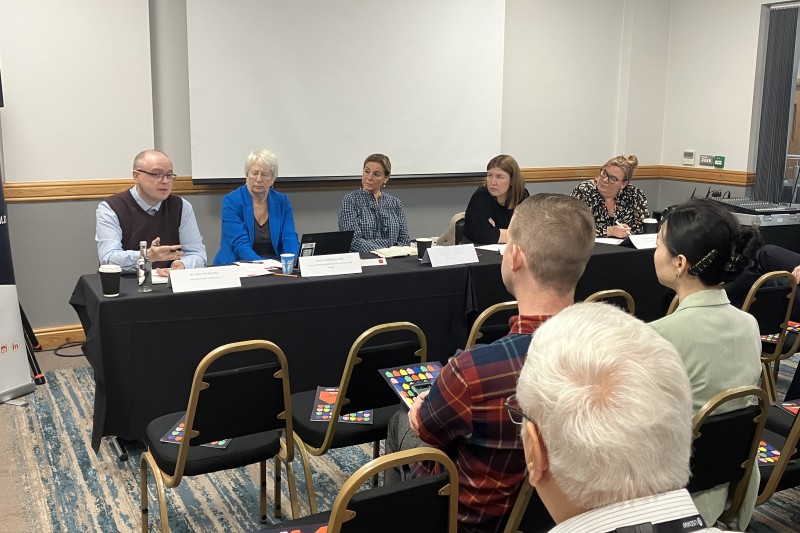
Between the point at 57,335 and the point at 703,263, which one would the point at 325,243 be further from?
the point at 57,335

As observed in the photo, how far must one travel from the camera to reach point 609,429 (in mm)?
905

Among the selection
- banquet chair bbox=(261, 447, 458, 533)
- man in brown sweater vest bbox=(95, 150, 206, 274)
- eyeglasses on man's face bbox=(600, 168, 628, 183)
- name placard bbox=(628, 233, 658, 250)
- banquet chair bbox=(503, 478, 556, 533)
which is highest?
eyeglasses on man's face bbox=(600, 168, 628, 183)

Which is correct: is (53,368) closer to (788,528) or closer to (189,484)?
(189,484)

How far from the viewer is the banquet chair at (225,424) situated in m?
2.14

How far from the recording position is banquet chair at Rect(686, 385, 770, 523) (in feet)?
6.18

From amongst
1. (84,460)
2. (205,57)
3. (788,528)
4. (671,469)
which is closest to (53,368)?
(84,460)

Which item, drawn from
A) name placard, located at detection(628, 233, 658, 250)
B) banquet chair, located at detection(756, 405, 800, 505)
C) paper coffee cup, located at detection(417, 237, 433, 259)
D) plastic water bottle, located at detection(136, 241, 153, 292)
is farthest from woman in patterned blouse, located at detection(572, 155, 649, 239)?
plastic water bottle, located at detection(136, 241, 153, 292)

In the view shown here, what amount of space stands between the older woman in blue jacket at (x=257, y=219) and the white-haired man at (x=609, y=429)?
338 centimetres

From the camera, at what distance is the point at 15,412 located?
372 centimetres

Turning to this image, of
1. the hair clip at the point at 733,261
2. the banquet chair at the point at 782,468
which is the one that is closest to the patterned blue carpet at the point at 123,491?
the banquet chair at the point at 782,468

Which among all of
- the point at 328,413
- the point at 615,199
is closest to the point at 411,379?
the point at 328,413

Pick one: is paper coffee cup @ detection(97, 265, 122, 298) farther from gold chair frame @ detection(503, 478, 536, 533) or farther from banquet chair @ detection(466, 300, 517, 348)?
gold chair frame @ detection(503, 478, 536, 533)

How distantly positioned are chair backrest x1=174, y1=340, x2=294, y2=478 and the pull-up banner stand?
7.02 feet

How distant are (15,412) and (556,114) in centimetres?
487
